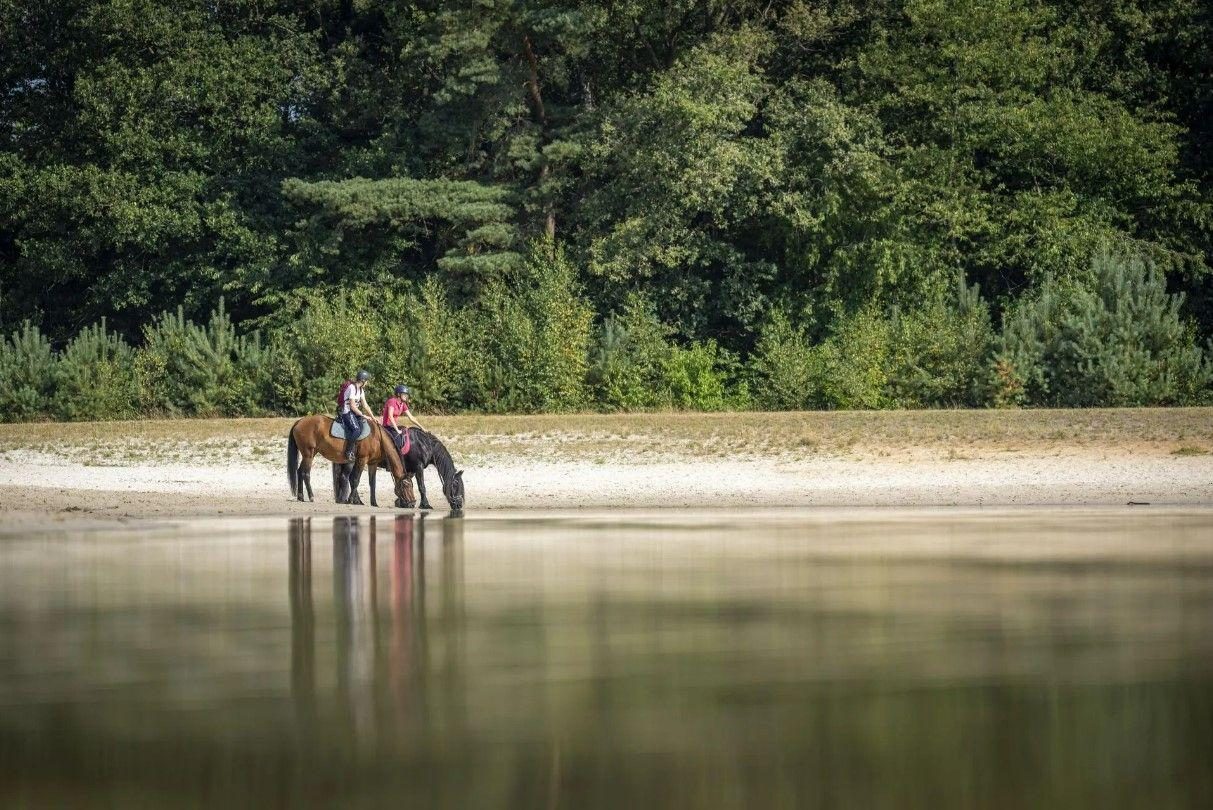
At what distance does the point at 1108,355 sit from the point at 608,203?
1581 centimetres

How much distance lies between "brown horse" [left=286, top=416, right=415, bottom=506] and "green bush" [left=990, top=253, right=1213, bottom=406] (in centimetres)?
1657

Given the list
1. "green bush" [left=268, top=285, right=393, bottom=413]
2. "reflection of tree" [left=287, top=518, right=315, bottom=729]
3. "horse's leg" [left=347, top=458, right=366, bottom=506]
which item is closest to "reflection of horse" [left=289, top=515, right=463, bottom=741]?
"reflection of tree" [left=287, top=518, right=315, bottom=729]

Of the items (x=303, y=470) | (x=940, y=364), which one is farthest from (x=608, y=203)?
(x=303, y=470)

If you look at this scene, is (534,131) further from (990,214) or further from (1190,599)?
(1190,599)

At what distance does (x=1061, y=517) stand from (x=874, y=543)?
16.2 ft

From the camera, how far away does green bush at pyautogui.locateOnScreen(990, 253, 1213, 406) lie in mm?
36031

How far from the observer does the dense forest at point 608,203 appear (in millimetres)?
39719

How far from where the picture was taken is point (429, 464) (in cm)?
2441

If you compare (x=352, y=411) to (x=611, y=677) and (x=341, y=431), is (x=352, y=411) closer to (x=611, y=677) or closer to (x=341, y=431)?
(x=341, y=431)

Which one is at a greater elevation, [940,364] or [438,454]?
[940,364]

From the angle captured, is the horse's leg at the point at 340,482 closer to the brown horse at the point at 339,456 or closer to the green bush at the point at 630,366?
the brown horse at the point at 339,456

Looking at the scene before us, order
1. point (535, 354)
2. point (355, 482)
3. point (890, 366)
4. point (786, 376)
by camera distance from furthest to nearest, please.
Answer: point (535, 354)
point (786, 376)
point (890, 366)
point (355, 482)

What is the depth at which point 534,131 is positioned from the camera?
4969 cm

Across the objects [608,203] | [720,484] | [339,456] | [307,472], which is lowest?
[720,484]
